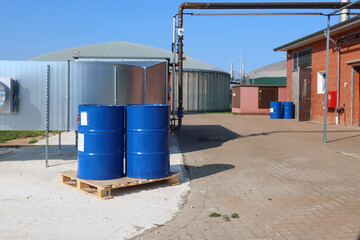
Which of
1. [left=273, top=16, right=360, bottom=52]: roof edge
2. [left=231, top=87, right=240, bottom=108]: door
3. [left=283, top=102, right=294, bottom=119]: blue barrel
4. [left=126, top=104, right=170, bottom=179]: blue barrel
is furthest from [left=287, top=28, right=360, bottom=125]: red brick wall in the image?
[left=126, top=104, right=170, bottom=179]: blue barrel

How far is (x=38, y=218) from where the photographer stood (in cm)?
537

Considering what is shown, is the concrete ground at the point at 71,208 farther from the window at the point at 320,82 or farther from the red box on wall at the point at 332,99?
the window at the point at 320,82

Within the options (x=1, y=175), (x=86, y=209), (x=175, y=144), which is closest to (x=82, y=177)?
(x=86, y=209)

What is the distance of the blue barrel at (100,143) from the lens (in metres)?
6.98

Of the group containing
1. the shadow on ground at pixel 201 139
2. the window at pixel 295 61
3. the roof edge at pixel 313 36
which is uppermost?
the roof edge at pixel 313 36

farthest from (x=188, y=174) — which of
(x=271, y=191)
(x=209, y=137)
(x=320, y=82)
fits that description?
(x=320, y=82)

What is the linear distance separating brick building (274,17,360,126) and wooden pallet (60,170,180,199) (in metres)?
12.9

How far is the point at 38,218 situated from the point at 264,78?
1872 inches

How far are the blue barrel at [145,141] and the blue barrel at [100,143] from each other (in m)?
0.23

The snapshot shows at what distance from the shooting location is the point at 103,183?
6.73m

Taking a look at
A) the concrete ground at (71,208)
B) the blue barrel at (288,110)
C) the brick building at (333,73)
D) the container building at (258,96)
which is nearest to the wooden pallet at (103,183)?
the concrete ground at (71,208)

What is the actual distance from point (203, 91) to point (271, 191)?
31.5m

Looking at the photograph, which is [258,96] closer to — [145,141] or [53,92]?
[53,92]

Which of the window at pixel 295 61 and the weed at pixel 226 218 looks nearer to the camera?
the weed at pixel 226 218
